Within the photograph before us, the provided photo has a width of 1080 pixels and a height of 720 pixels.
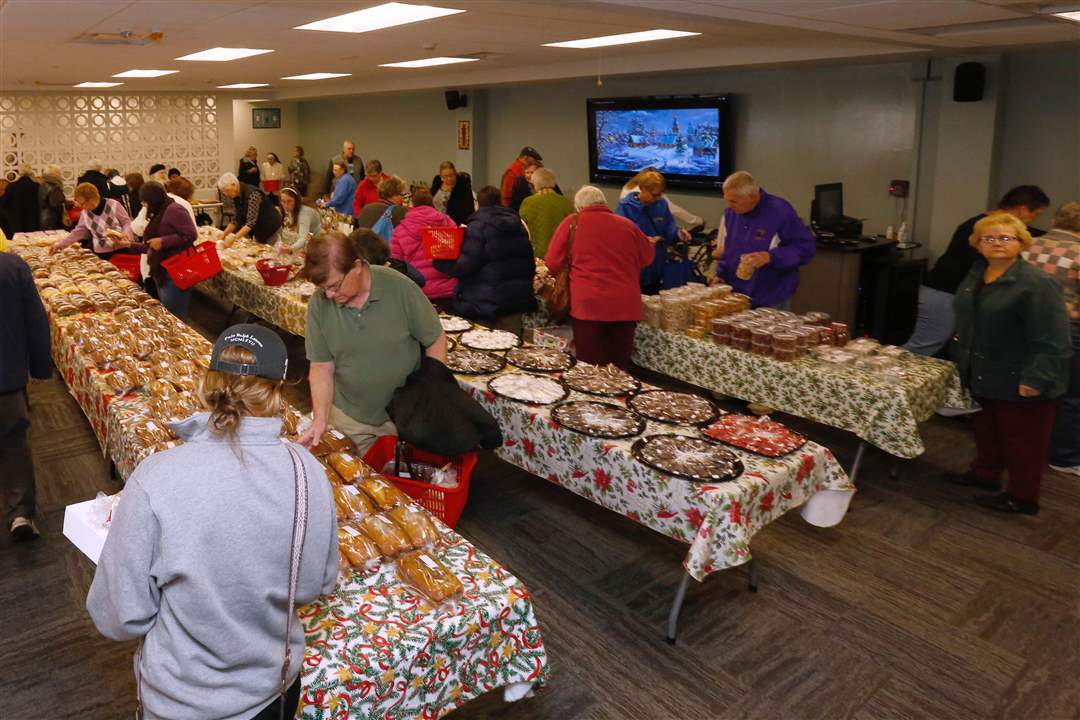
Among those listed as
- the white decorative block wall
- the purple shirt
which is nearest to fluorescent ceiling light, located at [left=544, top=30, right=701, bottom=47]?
the purple shirt

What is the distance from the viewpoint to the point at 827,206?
24.1 feet

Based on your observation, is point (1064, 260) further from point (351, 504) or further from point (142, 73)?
point (142, 73)

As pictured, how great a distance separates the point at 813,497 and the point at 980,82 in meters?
4.88

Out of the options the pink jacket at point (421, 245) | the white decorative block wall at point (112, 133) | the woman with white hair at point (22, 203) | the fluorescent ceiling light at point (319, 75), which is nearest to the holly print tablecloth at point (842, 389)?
the pink jacket at point (421, 245)

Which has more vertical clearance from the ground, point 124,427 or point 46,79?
point 46,79

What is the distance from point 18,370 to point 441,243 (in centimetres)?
258

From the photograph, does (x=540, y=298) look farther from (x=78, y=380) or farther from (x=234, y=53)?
(x=234, y=53)

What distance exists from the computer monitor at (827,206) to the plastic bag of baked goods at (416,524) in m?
5.75

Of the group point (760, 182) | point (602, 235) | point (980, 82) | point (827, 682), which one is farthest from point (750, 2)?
point (760, 182)

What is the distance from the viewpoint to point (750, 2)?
371cm

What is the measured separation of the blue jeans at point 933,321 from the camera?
4.96m

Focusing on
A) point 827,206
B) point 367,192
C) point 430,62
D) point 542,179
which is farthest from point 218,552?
point 430,62

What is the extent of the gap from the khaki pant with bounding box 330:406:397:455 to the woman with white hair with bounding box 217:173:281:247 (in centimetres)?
452

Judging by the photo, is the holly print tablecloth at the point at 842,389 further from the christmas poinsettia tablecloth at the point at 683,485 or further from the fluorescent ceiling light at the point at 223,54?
the fluorescent ceiling light at the point at 223,54
